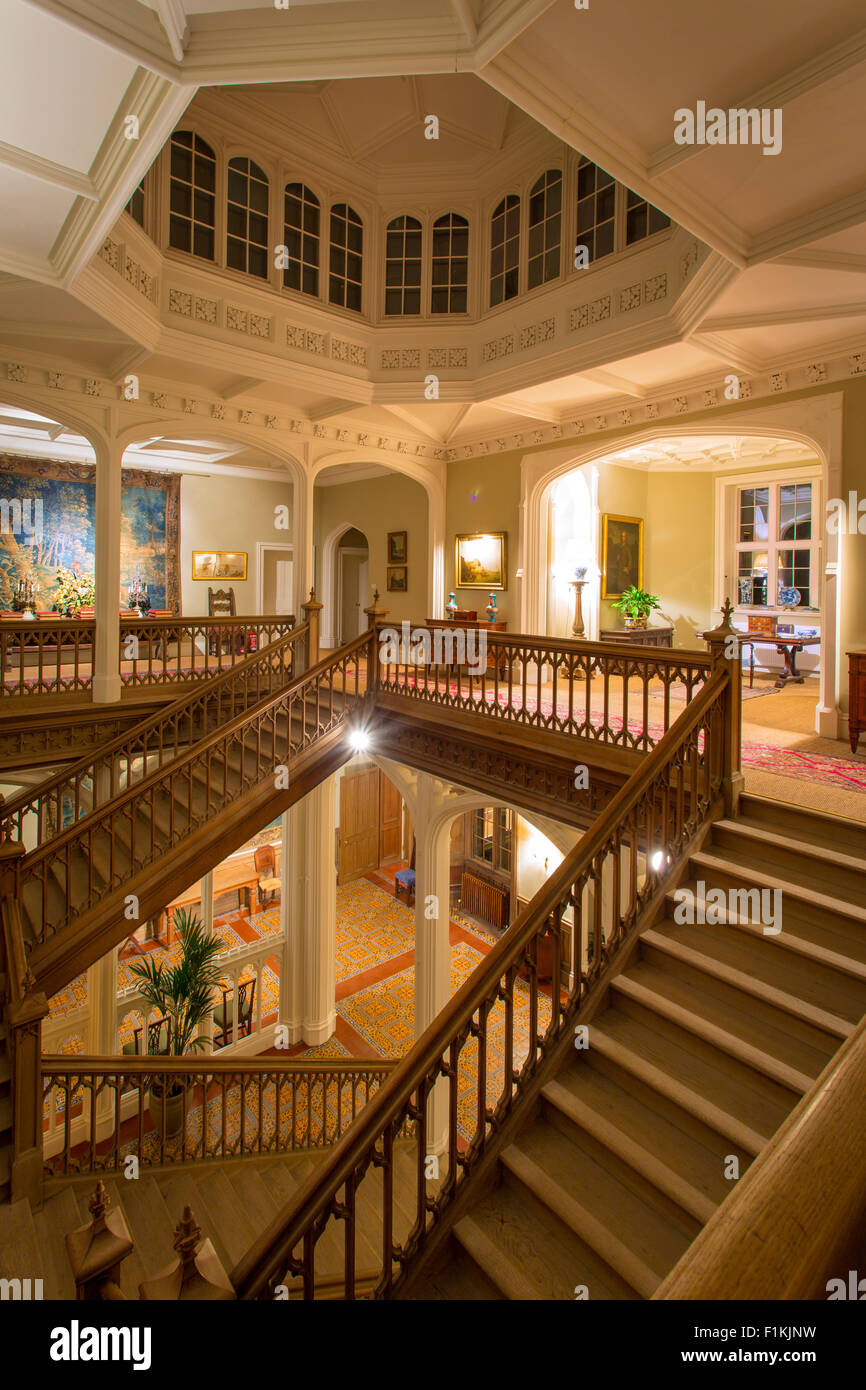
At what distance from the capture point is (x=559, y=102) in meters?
3.79

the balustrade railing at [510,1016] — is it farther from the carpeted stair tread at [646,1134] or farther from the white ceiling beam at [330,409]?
the white ceiling beam at [330,409]

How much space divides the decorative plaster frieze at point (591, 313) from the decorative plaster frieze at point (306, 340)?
121 inches

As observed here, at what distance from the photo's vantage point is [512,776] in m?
6.41

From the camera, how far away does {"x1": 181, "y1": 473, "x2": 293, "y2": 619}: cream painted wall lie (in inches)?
546

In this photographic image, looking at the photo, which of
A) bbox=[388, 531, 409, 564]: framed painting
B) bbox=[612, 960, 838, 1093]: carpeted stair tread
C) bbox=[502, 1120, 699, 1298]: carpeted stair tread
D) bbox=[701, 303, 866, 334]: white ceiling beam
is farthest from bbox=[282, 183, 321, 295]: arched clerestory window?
bbox=[502, 1120, 699, 1298]: carpeted stair tread

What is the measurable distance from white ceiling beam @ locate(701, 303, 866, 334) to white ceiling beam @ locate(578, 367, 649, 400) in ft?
5.20

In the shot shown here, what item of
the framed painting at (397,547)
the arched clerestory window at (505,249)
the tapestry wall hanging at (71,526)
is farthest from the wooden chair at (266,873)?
the arched clerestory window at (505,249)

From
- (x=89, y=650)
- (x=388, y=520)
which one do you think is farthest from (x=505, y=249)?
(x=89, y=650)

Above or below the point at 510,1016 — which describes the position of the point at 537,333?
above

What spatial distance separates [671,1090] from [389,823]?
12.5m

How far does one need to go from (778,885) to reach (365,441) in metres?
8.44

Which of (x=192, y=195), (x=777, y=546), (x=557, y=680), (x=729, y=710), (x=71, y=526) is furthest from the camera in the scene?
(x=71, y=526)

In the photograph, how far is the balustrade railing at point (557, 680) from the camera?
16.7ft

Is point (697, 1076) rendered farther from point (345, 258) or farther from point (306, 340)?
point (345, 258)
